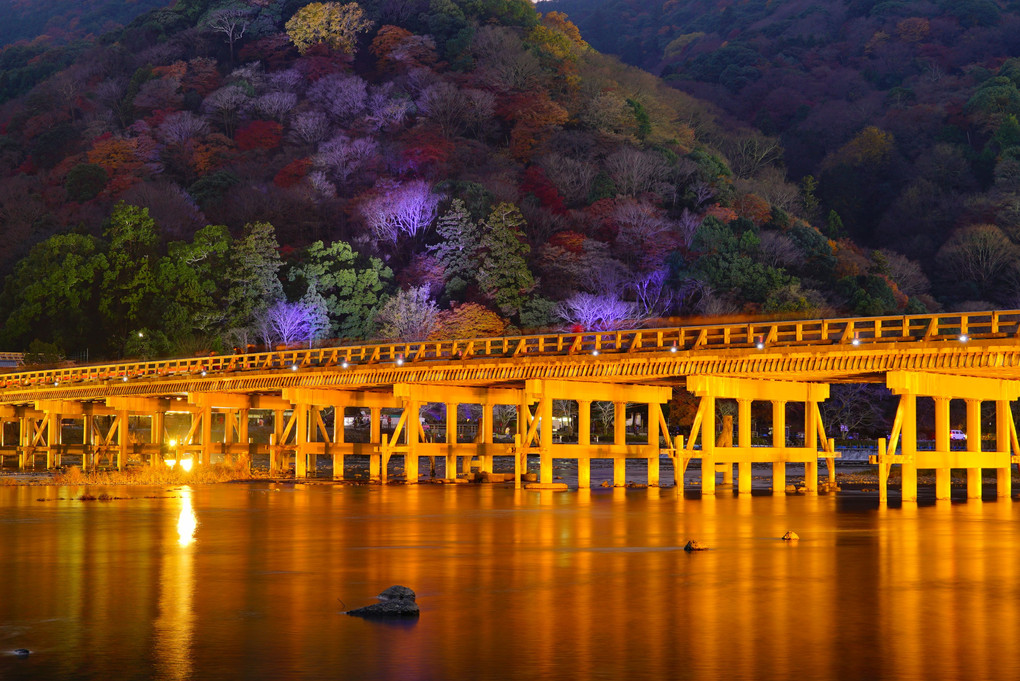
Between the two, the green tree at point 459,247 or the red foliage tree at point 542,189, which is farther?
the red foliage tree at point 542,189

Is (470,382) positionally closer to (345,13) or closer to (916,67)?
(345,13)

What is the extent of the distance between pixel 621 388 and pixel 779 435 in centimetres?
597

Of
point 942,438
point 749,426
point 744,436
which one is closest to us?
point 942,438

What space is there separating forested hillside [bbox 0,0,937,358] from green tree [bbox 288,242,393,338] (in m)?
0.20

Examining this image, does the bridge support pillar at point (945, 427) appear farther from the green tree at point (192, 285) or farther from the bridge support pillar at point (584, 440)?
the green tree at point (192, 285)

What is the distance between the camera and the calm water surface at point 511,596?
39.2ft

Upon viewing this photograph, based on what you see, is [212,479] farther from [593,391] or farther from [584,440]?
[593,391]

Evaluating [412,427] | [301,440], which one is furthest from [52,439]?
[412,427]

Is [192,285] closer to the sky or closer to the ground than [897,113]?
closer to the ground

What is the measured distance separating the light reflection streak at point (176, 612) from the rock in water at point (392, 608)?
197 cm

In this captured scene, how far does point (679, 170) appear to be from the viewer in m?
105

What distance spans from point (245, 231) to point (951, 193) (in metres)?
63.4

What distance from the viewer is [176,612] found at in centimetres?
1491

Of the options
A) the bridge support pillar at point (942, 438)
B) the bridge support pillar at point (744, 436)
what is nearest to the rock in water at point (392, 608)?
the bridge support pillar at point (942, 438)
